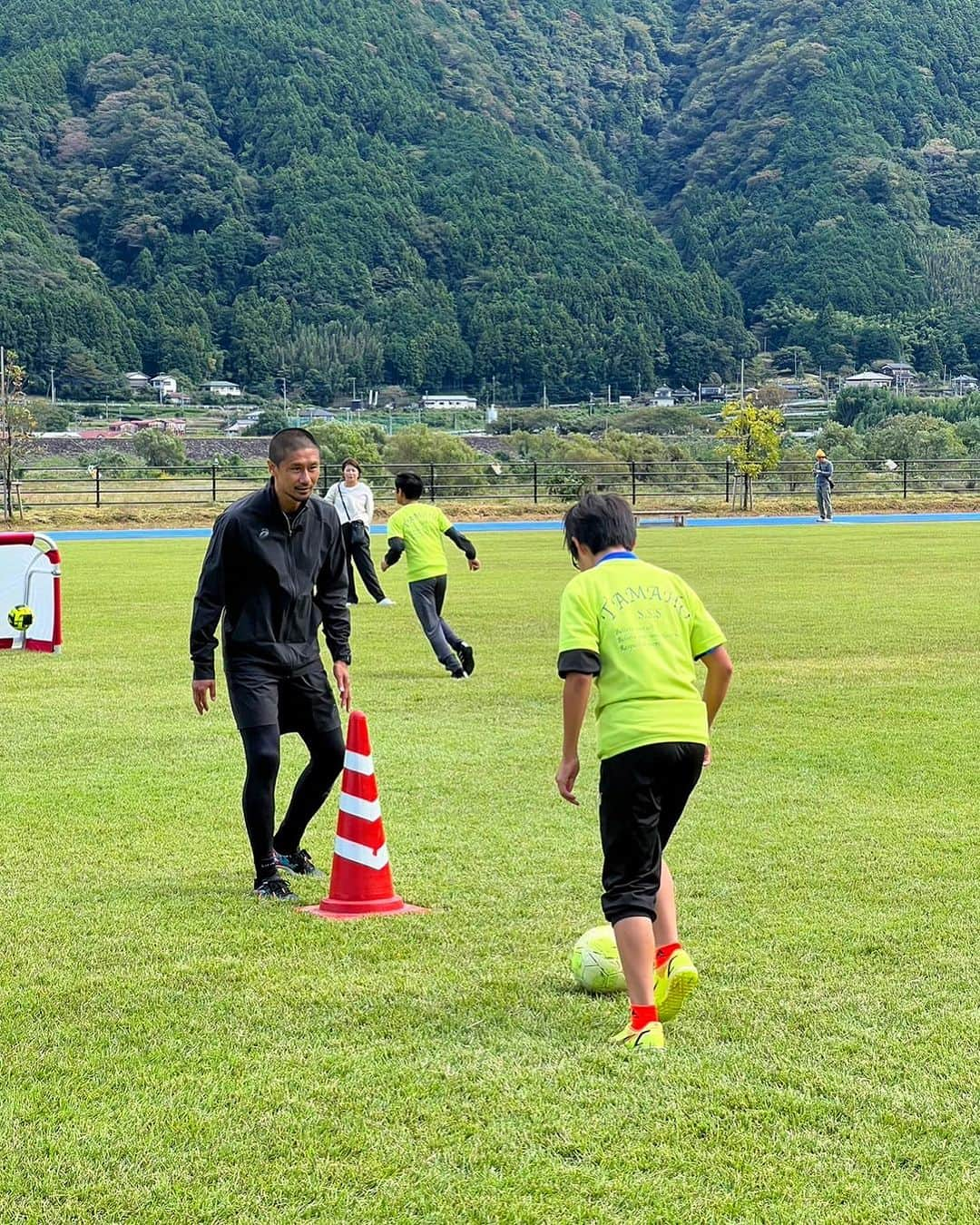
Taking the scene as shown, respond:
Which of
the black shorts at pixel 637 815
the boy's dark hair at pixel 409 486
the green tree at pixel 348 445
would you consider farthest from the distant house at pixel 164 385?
the black shorts at pixel 637 815

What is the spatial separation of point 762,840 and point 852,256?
165151mm

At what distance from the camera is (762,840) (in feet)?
24.2

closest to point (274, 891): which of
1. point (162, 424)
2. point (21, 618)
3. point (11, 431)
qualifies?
point (21, 618)

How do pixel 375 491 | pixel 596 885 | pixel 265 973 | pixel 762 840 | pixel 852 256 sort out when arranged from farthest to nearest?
pixel 852 256
pixel 375 491
pixel 762 840
pixel 596 885
pixel 265 973

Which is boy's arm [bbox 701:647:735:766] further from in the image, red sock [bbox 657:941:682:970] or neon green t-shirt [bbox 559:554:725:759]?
red sock [bbox 657:941:682:970]

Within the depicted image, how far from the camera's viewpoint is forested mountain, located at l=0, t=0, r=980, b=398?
14900cm

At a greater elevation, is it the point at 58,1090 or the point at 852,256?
the point at 852,256

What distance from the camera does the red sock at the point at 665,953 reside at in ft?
16.0

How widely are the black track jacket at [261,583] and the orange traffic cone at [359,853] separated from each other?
584mm

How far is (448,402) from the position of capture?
14412 centimetres

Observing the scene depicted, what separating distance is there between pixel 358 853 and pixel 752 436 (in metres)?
50.4

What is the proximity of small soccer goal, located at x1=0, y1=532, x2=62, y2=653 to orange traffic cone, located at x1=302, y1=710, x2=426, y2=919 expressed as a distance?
9.38 m

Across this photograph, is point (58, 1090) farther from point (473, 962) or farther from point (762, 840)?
point (762, 840)

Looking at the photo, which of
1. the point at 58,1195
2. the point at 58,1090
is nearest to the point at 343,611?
the point at 58,1090
